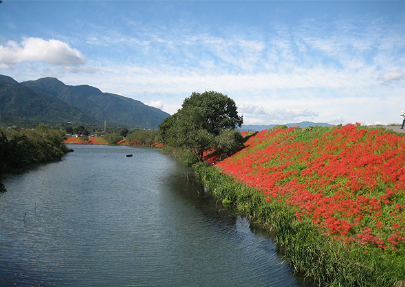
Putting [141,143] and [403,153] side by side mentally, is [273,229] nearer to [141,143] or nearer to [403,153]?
[403,153]

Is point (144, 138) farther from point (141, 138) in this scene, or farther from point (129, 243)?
point (129, 243)

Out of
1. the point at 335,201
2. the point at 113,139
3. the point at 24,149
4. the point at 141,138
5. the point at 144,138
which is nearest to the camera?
the point at 24,149

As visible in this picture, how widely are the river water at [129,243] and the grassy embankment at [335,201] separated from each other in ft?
5.53

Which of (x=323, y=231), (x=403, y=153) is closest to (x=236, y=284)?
(x=323, y=231)

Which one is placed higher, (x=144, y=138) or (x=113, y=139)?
(x=144, y=138)

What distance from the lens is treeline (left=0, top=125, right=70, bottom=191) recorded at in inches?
460

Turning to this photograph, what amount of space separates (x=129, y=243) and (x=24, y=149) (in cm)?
881

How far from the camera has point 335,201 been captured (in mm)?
18125

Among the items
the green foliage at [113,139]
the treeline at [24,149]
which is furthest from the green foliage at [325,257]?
the green foliage at [113,139]

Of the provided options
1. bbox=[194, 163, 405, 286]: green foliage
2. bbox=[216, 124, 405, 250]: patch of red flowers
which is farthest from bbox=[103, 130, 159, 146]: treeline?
bbox=[194, 163, 405, 286]: green foliage

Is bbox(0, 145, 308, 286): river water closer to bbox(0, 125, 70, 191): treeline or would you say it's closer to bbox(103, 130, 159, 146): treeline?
bbox(0, 125, 70, 191): treeline

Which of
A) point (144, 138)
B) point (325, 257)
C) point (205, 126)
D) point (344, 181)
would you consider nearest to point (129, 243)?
point (325, 257)

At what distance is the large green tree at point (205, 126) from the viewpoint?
1812 inches

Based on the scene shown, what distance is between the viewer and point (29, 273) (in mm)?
12891
